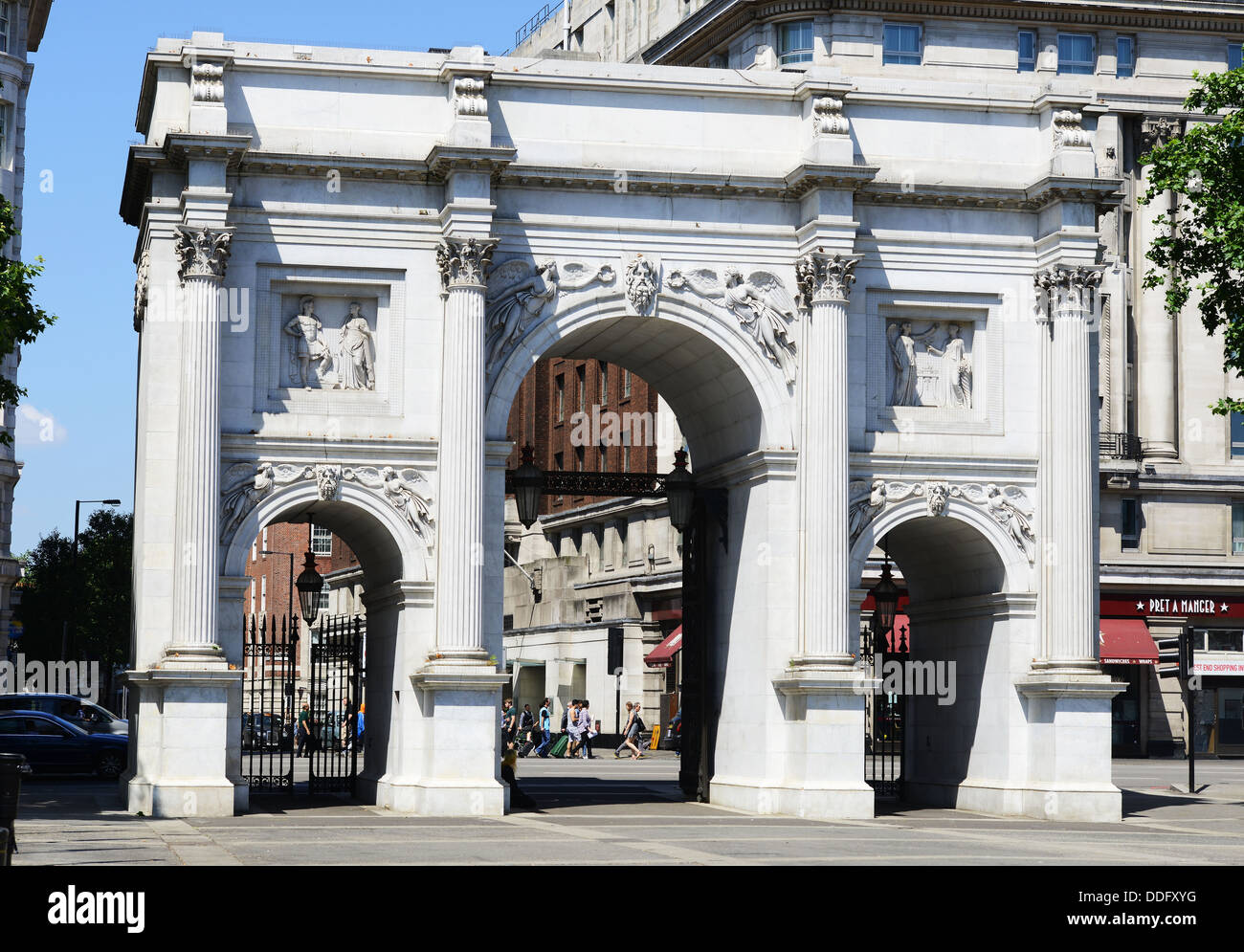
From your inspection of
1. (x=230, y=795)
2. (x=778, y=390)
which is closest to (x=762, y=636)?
(x=778, y=390)

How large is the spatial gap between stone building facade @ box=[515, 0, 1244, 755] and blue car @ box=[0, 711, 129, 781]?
98.1 ft

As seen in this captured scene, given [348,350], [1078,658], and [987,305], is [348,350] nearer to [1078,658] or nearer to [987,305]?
[987,305]

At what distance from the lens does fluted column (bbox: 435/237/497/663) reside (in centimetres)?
3244

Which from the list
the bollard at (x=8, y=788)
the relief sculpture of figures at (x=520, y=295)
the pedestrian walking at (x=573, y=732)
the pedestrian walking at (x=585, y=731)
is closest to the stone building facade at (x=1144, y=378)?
the pedestrian walking at (x=585, y=731)

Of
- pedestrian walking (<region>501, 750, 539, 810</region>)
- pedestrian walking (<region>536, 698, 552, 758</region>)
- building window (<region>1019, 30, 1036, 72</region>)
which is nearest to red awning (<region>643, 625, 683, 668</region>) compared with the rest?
pedestrian walking (<region>536, 698, 552, 758</region>)

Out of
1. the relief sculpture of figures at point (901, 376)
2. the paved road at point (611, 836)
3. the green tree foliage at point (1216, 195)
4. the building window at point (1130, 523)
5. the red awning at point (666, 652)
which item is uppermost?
the green tree foliage at point (1216, 195)

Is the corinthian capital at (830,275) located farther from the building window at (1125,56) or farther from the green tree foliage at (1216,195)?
the building window at (1125,56)

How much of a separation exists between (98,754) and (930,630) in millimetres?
21712

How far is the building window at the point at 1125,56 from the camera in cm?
6412

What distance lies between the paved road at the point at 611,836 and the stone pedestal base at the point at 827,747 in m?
0.70

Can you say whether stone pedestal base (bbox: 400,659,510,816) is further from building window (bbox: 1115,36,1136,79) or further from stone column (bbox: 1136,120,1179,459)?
building window (bbox: 1115,36,1136,79)

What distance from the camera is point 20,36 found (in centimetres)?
7906

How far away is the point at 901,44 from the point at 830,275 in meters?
30.7

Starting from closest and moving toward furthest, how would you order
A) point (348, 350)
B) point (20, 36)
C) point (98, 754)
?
point (348, 350)
point (98, 754)
point (20, 36)
